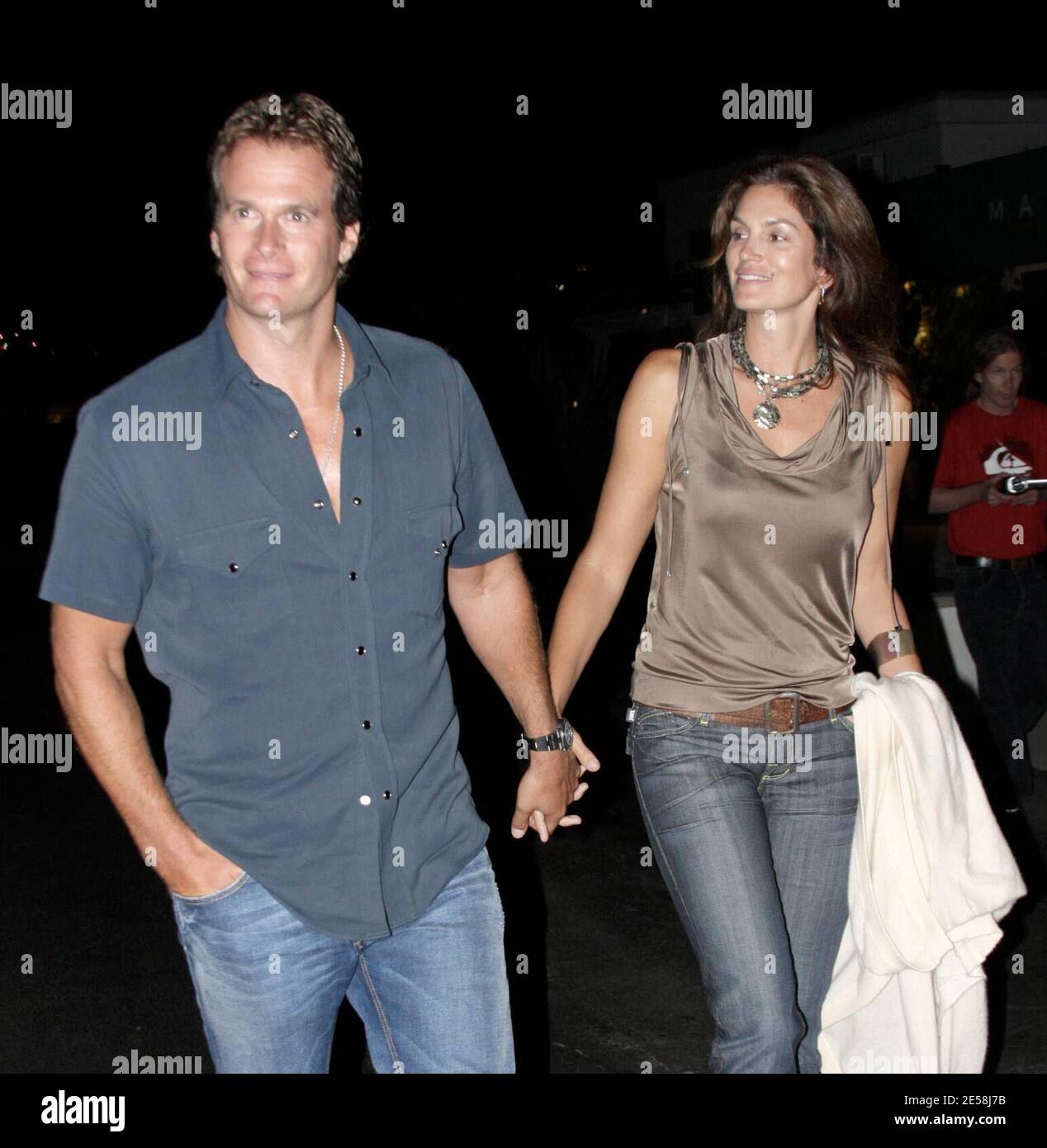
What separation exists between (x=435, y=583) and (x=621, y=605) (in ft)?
24.8

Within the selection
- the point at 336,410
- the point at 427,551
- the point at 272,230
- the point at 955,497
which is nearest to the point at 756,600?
the point at 427,551

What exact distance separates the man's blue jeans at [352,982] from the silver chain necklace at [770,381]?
1.21m

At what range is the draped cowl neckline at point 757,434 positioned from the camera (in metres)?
3.00

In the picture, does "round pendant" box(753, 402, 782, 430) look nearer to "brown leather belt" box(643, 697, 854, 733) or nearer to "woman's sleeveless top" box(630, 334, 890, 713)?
"woman's sleeveless top" box(630, 334, 890, 713)

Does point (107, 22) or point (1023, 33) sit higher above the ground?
point (1023, 33)

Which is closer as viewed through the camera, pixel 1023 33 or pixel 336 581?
pixel 336 581

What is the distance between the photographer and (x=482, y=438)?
8.92 feet

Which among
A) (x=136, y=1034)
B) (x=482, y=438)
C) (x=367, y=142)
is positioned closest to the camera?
(x=482, y=438)

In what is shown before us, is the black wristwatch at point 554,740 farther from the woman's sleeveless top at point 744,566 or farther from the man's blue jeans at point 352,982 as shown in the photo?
the man's blue jeans at point 352,982

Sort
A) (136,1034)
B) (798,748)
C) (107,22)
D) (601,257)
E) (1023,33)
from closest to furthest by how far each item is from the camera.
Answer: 1. (798,748)
2. (136,1034)
3. (107,22)
4. (1023,33)
5. (601,257)

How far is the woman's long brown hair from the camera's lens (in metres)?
3.18

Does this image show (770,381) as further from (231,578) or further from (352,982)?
(352,982)
